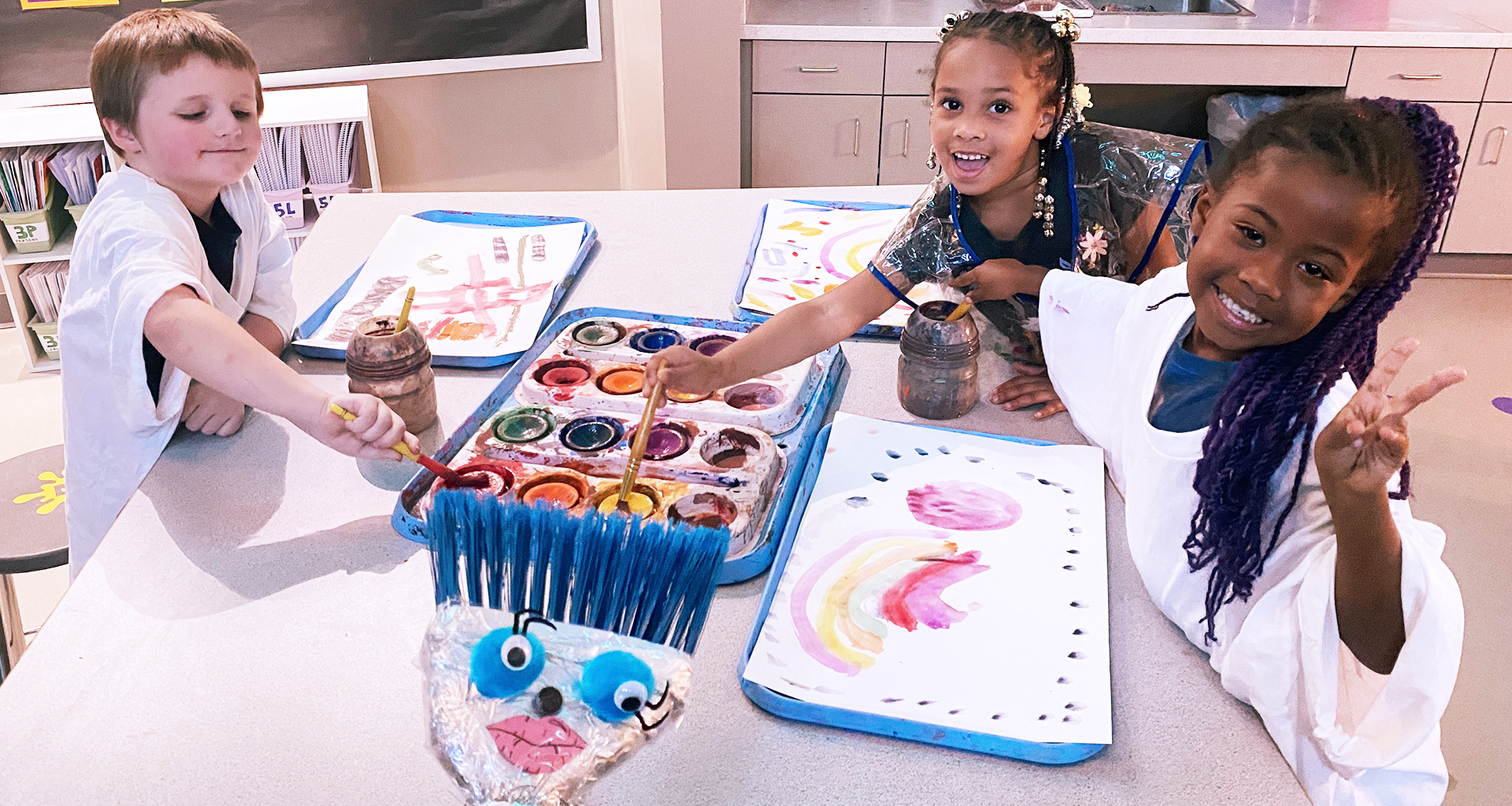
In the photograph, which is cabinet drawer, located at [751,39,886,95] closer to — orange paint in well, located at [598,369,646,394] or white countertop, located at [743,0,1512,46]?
white countertop, located at [743,0,1512,46]

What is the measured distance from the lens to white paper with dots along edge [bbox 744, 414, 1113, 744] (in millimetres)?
789

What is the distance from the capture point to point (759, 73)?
293 cm

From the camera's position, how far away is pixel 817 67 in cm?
292

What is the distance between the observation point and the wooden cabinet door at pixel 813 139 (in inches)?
118

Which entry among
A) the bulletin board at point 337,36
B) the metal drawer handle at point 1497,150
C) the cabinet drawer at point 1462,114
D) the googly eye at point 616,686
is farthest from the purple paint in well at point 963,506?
the metal drawer handle at point 1497,150

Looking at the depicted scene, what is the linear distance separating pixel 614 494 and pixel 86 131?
217cm

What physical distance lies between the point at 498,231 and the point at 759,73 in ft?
5.15

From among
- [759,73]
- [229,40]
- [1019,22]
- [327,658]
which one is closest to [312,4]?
[759,73]

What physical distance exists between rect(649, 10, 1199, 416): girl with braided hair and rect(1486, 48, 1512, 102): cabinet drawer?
7.86 ft

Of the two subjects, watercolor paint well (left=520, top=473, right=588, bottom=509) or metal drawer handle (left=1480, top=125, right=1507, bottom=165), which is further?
metal drawer handle (left=1480, top=125, right=1507, bottom=165)

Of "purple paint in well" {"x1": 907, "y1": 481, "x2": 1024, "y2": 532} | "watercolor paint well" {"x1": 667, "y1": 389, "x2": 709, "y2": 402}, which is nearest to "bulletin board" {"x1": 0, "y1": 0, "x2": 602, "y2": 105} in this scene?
"watercolor paint well" {"x1": 667, "y1": 389, "x2": 709, "y2": 402}

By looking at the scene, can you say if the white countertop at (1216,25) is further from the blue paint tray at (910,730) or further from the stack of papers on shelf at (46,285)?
the blue paint tray at (910,730)

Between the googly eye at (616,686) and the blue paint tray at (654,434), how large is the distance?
30cm

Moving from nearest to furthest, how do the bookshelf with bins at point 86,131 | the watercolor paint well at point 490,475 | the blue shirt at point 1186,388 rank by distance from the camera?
the blue shirt at point 1186,388 < the watercolor paint well at point 490,475 < the bookshelf with bins at point 86,131
